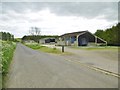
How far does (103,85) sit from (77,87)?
1.12 m

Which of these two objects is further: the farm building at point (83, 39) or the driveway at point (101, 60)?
the farm building at point (83, 39)

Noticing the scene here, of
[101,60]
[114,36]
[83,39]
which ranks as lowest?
[101,60]

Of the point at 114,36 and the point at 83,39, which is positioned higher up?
the point at 114,36

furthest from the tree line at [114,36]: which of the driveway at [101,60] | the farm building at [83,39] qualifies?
the driveway at [101,60]

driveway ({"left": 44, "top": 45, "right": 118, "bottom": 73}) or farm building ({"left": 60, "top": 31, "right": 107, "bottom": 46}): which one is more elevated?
farm building ({"left": 60, "top": 31, "right": 107, "bottom": 46})

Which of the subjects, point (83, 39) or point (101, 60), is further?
point (83, 39)

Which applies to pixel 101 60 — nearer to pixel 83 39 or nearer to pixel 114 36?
pixel 83 39

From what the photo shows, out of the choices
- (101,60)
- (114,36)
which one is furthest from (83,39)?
(101,60)

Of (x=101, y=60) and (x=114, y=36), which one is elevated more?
(x=114, y=36)

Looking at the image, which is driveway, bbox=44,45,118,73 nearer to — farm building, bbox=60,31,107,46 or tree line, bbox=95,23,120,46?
farm building, bbox=60,31,107,46

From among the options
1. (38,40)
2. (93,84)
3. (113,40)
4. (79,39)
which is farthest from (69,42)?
(38,40)

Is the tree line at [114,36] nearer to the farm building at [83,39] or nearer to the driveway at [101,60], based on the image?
the farm building at [83,39]

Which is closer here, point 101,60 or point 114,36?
point 101,60

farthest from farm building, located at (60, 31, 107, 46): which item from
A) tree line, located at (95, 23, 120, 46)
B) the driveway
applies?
the driveway
